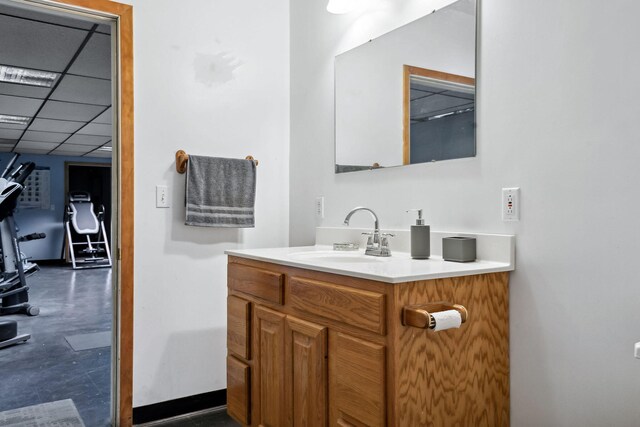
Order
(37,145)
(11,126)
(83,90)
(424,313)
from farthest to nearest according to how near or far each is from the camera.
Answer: (37,145), (11,126), (83,90), (424,313)

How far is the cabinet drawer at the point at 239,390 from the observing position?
1.88 m

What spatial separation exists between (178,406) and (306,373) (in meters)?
1.09

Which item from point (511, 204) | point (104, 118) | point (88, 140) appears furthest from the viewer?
point (88, 140)

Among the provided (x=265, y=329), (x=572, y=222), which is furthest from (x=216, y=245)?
(x=572, y=222)

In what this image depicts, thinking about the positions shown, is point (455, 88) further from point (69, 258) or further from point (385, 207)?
point (69, 258)

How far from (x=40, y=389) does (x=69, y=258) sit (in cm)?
685

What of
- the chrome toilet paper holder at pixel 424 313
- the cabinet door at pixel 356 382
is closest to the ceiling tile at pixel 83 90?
the cabinet door at pixel 356 382

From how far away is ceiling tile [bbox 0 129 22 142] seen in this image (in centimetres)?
646

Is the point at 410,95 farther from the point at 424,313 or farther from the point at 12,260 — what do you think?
the point at 12,260

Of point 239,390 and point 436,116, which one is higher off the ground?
point 436,116

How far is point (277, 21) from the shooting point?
8.61 feet

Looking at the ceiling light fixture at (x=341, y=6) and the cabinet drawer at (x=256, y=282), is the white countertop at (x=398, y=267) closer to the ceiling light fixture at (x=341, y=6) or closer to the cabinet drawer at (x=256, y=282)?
the cabinet drawer at (x=256, y=282)

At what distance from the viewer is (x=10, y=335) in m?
3.60

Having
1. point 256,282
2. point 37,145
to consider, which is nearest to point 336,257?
point 256,282
